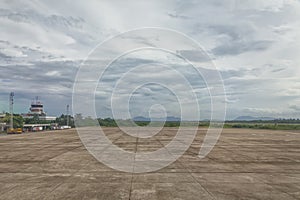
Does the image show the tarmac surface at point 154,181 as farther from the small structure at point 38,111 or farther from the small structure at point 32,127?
the small structure at point 38,111

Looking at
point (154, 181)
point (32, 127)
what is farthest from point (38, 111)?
point (154, 181)

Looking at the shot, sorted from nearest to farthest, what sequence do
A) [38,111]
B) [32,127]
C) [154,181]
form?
[154,181] → [32,127] → [38,111]

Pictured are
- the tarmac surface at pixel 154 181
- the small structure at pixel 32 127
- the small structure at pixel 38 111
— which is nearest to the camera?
the tarmac surface at pixel 154 181

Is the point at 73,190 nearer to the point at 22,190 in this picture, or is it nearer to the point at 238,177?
the point at 22,190

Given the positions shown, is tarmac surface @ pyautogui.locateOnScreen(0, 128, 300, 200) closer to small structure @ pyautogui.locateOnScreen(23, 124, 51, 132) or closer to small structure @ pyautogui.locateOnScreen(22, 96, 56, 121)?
small structure @ pyautogui.locateOnScreen(23, 124, 51, 132)

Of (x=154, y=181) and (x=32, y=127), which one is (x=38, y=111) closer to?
(x=32, y=127)

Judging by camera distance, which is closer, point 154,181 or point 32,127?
point 154,181

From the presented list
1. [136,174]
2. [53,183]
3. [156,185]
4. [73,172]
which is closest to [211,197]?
[156,185]

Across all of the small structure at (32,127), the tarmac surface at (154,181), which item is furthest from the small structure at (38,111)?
the tarmac surface at (154,181)

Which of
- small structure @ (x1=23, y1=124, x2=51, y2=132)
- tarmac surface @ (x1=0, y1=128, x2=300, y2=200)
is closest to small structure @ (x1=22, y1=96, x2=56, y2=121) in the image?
small structure @ (x1=23, y1=124, x2=51, y2=132)

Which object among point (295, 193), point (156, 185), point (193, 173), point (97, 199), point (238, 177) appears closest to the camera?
point (97, 199)

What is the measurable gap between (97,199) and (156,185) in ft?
9.47

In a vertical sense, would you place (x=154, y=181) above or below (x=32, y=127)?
below

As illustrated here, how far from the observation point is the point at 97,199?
9719 mm
